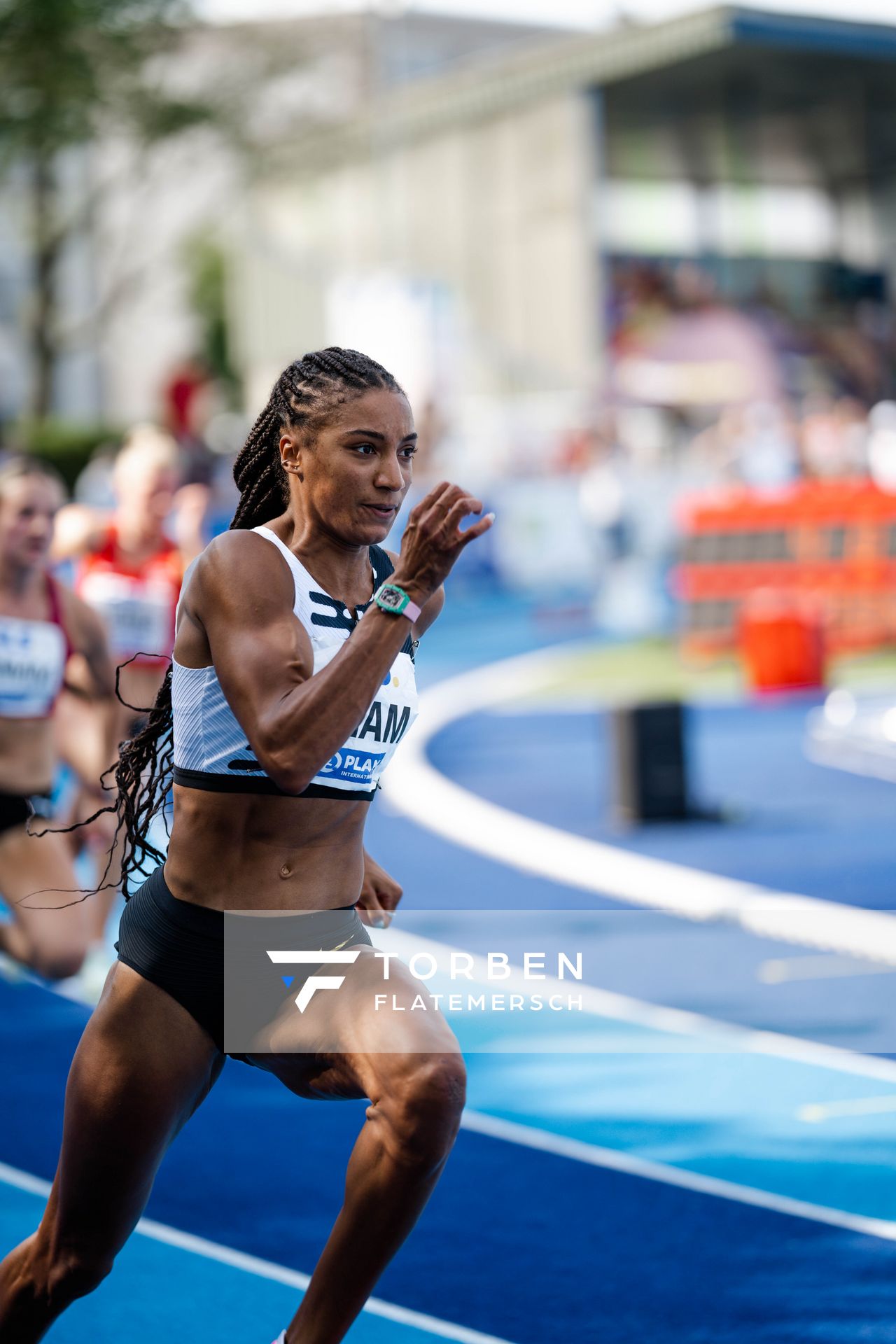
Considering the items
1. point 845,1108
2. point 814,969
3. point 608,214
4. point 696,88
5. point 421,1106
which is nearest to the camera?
point 421,1106

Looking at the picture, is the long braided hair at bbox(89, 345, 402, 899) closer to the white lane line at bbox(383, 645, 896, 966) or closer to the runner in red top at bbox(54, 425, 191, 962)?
the runner in red top at bbox(54, 425, 191, 962)

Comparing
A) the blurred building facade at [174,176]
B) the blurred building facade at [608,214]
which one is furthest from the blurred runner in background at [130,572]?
the blurred building facade at [608,214]

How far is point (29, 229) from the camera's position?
1335 inches

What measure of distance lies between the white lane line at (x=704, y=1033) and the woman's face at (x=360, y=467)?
8.54 ft

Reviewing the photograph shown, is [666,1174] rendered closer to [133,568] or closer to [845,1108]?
[845,1108]

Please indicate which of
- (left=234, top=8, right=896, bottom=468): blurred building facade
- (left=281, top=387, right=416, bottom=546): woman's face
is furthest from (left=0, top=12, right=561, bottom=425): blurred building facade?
(left=281, top=387, right=416, bottom=546): woman's face

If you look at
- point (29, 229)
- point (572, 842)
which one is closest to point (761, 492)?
point (572, 842)

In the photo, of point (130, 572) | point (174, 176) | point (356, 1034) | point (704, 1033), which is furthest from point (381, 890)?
point (174, 176)

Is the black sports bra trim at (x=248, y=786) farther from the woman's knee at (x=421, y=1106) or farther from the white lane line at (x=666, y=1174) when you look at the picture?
the white lane line at (x=666, y=1174)

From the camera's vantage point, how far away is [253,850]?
319 cm

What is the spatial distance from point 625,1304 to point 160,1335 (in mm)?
1053

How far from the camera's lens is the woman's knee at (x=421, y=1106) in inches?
117

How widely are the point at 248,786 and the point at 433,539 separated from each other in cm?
56

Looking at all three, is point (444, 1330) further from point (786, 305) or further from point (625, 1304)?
point (786, 305)
